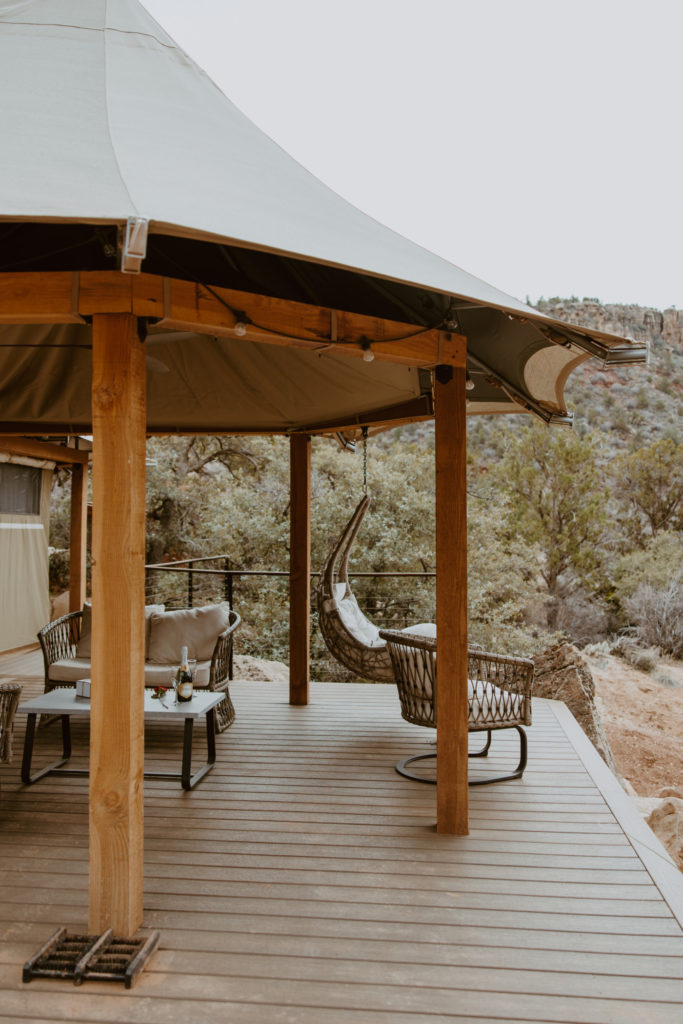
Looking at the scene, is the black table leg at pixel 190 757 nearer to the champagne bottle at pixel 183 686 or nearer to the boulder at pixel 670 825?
the champagne bottle at pixel 183 686

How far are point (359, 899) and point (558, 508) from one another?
41.2 feet

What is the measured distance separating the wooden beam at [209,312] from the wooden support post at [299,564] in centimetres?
262

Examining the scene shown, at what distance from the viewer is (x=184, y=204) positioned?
7.21ft

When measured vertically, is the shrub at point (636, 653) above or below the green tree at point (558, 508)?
below

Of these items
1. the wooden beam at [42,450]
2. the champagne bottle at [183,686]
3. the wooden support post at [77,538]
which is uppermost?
the wooden beam at [42,450]

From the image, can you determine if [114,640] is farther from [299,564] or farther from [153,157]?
[299,564]

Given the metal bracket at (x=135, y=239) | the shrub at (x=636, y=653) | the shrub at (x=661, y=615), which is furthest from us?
the shrub at (x=661, y=615)

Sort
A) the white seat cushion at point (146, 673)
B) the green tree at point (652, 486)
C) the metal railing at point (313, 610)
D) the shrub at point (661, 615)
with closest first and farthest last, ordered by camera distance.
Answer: the white seat cushion at point (146, 673)
the metal railing at point (313, 610)
the shrub at point (661, 615)
the green tree at point (652, 486)

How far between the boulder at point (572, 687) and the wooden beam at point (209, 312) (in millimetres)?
3650

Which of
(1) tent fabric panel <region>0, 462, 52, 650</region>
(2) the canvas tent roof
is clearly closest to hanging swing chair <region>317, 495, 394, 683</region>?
(2) the canvas tent roof

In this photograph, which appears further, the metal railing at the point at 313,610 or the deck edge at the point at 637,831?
the metal railing at the point at 313,610

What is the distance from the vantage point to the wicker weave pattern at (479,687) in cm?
397

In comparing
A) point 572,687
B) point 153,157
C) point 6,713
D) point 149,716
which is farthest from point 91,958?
point 572,687

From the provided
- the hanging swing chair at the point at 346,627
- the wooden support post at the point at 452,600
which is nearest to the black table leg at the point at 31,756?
the hanging swing chair at the point at 346,627
